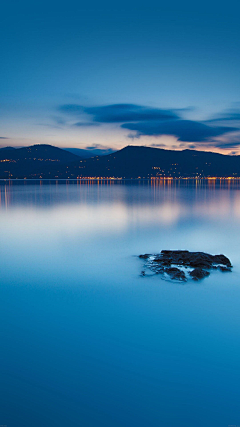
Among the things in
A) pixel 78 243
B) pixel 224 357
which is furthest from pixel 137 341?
pixel 78 243

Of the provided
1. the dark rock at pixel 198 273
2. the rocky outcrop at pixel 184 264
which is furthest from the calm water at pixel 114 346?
the rocky outcrop at pixel 184 264

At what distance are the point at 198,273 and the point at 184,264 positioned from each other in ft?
2.63

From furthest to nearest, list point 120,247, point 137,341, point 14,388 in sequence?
point 120,247 → point 137,341 → point 14,388

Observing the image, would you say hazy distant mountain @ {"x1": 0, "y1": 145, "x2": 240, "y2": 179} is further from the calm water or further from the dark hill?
the calm water

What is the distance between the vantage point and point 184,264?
794 centimetres

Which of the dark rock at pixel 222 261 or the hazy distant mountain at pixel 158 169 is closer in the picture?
the dark rock at pixel 222 261

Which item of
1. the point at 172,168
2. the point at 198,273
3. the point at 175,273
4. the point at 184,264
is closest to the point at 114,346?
the point at 175,273

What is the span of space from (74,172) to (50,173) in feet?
52.0

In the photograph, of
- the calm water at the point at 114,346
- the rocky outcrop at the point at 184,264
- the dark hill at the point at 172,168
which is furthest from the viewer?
the dark hill at the point at 172,168

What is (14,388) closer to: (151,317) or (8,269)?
(151,317)

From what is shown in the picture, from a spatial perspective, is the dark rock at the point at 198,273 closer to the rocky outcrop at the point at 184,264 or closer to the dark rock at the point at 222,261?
the rocky outcrop at the point at 184,264

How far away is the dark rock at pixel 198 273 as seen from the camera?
7.03 m

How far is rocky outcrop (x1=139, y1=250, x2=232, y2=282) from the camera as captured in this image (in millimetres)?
7181

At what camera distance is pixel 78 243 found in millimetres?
11219
